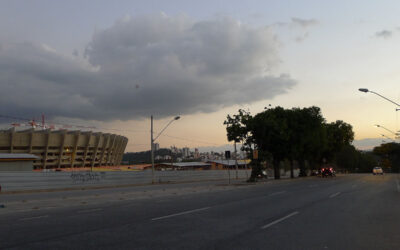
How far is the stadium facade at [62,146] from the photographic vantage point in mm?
88875

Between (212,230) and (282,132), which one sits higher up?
(282,132)

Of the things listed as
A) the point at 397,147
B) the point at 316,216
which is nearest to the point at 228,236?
the point at 316,216

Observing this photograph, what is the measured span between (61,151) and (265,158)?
71.0m

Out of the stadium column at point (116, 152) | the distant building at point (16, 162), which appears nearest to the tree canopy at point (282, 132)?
the distant building at point (16, 162)

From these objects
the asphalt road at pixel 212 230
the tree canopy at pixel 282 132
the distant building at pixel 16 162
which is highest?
the tree canopy at pixel 282 132

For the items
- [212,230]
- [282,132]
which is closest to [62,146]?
[282,132]

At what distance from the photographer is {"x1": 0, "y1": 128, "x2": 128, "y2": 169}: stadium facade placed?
88875 millimetres

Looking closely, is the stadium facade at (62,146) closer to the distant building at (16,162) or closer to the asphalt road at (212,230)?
the distant building at (16,162)

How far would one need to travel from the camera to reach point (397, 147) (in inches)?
4405

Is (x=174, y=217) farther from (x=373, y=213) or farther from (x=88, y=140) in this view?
(x=88, y=140)

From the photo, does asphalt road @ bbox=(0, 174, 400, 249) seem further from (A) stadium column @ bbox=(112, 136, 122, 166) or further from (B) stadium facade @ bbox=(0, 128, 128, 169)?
(A) stadium column @ bbox=(112, 136, 122, 166)

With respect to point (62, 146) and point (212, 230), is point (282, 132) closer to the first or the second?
point (212, 230)

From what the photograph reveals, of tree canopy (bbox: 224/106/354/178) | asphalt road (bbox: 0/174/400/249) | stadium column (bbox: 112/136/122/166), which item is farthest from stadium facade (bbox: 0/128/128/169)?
asphalt road (bbox: 0/174/400/249)

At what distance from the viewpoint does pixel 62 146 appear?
99438 mm
